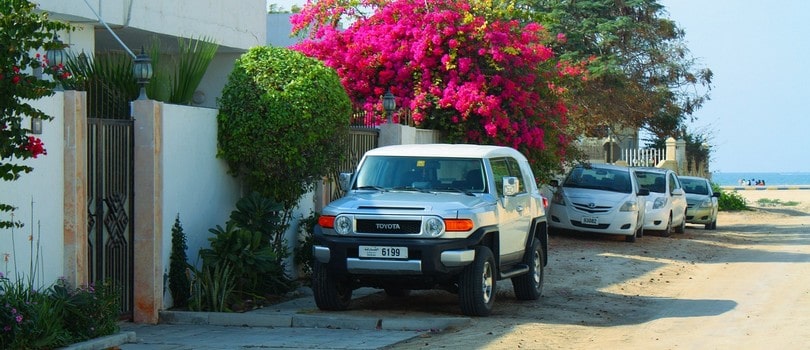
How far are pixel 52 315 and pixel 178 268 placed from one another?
9.57 feet

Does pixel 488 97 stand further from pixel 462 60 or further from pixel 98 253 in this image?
pixel 98 253

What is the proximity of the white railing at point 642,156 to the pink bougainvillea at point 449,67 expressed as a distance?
831 inches

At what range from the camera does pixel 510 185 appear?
1254 cm

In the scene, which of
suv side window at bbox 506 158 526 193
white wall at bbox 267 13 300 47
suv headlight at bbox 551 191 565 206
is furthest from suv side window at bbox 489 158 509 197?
white wall at bbox 267 13 300 47

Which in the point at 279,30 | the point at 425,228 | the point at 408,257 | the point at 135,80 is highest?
the point at 279,30

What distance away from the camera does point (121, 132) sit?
11508mm

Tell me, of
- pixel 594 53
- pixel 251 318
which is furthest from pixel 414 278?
pixel 594 53

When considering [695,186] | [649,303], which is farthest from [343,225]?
[695,186]

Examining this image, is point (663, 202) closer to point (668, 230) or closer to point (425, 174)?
point (668, 230)

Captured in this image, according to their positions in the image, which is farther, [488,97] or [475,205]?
[488,97]

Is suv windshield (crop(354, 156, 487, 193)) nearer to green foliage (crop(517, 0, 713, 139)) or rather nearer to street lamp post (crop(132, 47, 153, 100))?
street lamp post (crop(132, 47, 153, 100))

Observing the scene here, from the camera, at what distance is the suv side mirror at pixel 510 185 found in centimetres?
1253

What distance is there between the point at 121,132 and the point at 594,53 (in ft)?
92.7

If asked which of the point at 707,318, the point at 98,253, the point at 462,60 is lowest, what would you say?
the point at 707,318
